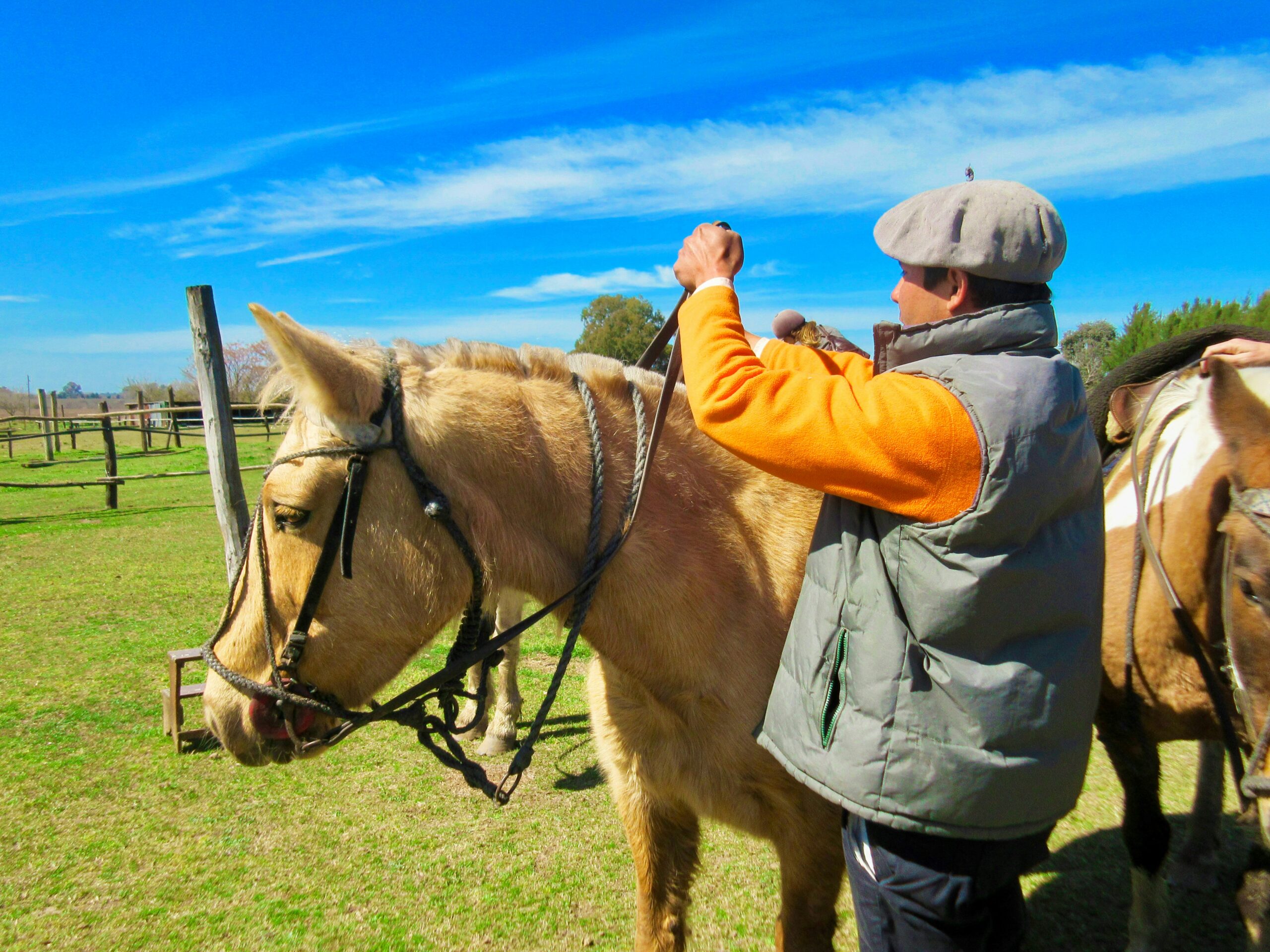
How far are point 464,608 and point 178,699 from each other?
3807 millimetres

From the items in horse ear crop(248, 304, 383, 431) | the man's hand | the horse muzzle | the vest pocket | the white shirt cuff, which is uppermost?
the man's hand

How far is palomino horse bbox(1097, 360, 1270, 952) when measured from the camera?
1.91 metres

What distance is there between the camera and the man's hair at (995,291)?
1.53 metres

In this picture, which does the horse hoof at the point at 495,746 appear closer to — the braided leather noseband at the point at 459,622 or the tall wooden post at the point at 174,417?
the braided leather noseband at the point at 459,622

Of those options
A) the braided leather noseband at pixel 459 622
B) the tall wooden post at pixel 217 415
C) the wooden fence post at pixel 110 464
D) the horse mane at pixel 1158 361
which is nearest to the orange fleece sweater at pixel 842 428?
the braided leather noseband at pixel 459 622

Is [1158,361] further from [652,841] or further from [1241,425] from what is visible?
[652,841]

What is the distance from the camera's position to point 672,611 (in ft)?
6.35

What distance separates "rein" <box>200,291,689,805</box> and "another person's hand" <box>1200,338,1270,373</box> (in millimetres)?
1635

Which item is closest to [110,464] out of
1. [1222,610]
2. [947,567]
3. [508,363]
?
[508,363]


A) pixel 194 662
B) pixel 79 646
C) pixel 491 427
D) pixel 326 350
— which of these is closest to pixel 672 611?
pixel 491 427

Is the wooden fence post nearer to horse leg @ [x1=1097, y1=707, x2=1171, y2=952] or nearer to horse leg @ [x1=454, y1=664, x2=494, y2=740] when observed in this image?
horse leg @ [x1=454, y1=664, x2=494, y2=740]

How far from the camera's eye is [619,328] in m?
19.0

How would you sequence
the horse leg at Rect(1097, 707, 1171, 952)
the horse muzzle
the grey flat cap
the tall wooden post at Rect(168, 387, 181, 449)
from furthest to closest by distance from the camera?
the tall wooden post at Rect(168, 387, 181, 449)
the horse leg at Rect(1097, 707, 1171, 952)
the horse muzzle
the grey flat cap

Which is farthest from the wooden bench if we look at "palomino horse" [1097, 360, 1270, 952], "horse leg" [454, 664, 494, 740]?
"palomino horse" [1097, 360, 1270, 952]
